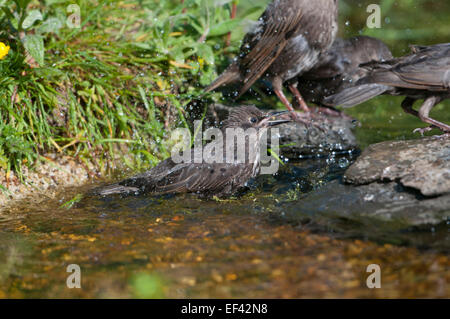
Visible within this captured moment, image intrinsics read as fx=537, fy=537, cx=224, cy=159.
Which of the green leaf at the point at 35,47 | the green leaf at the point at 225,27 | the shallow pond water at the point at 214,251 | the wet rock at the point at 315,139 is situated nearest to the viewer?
the shallow pond water at the point at 214,251

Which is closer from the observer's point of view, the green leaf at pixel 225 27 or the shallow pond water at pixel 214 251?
the shallow pond water at pixel 214 251

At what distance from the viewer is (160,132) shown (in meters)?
5.92

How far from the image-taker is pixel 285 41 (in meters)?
6.22

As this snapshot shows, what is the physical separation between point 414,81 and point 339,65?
155 cm

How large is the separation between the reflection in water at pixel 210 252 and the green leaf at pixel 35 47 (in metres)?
1.44

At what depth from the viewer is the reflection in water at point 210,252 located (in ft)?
9.68

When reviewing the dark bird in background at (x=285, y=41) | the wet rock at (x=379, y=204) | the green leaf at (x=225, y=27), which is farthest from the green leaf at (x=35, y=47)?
the wet rock at (x=379, y=204)

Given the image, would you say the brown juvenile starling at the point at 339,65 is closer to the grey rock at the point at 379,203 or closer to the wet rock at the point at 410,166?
the wet rock at the point at 410,166

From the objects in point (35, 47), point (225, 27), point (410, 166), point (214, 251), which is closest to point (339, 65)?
point (225, 27)

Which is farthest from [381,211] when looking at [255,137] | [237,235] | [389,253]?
[255,137]

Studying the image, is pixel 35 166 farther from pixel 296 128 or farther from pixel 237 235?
pixel 296 128

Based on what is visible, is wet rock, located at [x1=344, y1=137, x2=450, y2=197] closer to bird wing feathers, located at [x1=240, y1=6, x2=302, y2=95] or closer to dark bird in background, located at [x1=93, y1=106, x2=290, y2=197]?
dark bird in background, located at [x1=93, y1=106, x2=290, y2=197]

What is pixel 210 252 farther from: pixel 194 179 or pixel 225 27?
pixel 225 27

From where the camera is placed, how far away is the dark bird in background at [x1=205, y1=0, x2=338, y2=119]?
6.16 m
